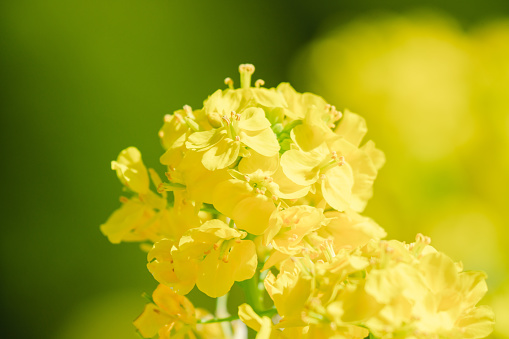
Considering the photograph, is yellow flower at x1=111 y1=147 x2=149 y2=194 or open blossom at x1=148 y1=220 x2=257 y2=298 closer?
open blossom at x1=148 y1=220 x2=257 y2=298

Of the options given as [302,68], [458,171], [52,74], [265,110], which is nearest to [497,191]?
[458,171]

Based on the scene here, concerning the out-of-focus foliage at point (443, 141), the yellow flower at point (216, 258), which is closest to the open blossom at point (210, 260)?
the yellow flower at point (216, 258)

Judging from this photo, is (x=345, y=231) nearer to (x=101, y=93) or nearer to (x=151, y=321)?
(x=151, y=321)

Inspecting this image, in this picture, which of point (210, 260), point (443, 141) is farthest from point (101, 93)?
point (210, 260)

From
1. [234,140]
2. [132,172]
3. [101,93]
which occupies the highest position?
[234,140]

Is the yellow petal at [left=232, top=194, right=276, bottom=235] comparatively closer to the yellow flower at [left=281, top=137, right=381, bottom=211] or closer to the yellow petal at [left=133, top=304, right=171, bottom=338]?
the yellow flower at [left=281, top=137, right=381, bottom=211]

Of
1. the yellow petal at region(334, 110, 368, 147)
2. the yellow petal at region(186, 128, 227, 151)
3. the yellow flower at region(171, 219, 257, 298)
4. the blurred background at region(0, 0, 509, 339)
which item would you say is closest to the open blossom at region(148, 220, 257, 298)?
the yellow flower at region(171, 219, 257, 298)

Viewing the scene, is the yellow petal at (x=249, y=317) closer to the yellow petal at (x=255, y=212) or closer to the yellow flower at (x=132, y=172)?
the yellow petal at (x=255, y=212)
